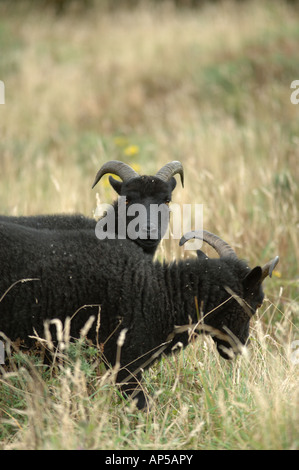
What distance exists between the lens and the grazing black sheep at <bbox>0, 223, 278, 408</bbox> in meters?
4.60

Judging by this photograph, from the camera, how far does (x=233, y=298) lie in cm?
495

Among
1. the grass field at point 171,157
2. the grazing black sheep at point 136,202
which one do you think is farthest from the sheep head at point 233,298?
the grazing black sheep at point 136,202

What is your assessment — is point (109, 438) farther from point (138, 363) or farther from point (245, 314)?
point (245, 314)

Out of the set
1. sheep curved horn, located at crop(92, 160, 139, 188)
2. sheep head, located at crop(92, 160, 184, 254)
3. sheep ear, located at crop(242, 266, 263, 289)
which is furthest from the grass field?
sheep curved horn, located at crop(92, 160, 139, 188)

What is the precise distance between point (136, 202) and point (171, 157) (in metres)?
5.15

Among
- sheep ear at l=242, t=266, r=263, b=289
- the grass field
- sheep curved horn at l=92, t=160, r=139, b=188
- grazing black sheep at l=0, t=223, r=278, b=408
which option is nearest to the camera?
the grass field

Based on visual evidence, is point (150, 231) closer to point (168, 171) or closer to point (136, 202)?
point (136, 202)

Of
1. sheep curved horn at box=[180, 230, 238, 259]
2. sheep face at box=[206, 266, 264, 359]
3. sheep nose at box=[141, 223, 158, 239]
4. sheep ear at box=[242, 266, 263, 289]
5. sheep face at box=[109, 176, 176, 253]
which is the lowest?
sheep face at box=[206, 266, 264, 359]

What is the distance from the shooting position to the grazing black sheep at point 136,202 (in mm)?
5977

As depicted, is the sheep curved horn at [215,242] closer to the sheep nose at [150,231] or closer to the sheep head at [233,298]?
the sheep head at [233,298]

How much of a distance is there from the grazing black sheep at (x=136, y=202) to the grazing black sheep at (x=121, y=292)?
0.88 metres

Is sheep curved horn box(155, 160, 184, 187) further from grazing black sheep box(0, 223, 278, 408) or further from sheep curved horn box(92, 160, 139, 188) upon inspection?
grazing black sheep box(0, 223, 278, 408)

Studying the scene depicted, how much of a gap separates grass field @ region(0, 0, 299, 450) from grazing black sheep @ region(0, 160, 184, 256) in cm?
80
